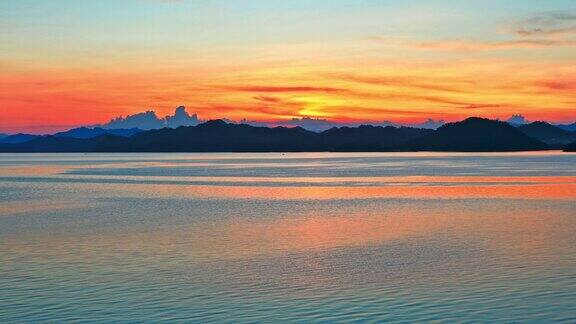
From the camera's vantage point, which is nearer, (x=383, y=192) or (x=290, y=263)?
(x=290, y=263)

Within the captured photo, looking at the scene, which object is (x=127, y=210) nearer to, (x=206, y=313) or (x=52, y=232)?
(x=52, y=232)

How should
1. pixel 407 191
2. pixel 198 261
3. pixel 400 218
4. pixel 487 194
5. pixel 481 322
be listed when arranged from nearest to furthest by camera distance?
pixel 481 322, pixel 198 261, pixel 400 218, pixel 487 194, pixel 407 191

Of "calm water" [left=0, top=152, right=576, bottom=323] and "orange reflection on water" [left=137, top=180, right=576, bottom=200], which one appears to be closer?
"calm water" [left=0, top=152, right=576, bottom=323]

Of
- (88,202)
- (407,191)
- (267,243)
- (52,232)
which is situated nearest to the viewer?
(267,243)

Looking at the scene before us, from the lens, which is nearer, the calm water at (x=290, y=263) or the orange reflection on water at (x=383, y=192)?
the calm water at (x=290, y=263)

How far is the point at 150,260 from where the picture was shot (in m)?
38.7

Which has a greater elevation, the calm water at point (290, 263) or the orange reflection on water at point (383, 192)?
the calm water at point (290, 263)

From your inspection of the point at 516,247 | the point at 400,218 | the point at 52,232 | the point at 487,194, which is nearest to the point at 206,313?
the point at 516,247

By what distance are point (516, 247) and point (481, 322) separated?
19.1 m

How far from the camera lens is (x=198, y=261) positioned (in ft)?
126

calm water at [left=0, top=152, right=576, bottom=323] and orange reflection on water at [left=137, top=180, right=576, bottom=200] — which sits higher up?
calm water at [left=0, top=152, right=576, bottom=323]

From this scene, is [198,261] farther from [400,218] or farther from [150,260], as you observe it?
[400,218]

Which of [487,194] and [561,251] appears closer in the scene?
[561,251]

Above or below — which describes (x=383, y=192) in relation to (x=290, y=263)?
below
